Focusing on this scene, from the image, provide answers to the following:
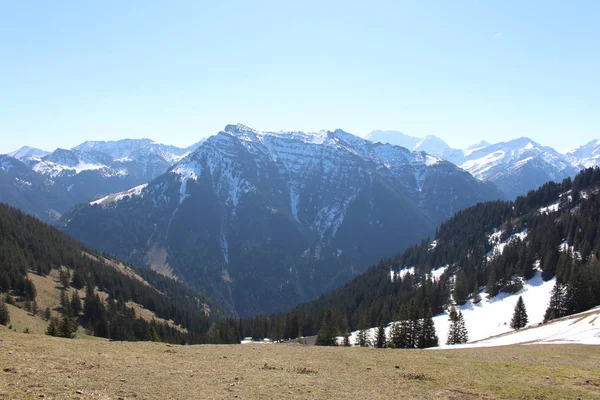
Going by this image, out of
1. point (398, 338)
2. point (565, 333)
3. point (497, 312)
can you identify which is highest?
point (565, 333)

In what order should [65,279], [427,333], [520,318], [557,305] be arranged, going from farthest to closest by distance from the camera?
[65,279]
[520,318]
[557,305]
[427,333]

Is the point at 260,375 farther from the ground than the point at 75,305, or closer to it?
→ farther from the ground

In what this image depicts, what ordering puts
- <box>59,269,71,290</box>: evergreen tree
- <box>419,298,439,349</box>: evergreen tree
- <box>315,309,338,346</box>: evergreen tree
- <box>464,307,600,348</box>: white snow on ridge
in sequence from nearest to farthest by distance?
<box>464,307,600,348</box>: white snow on ridge
<box>419,298,439,349</box>: evergreen tree
<box>315,309,338,346</box>: evergreen tree
<box>59,269,71,290</box>: evergreen tree

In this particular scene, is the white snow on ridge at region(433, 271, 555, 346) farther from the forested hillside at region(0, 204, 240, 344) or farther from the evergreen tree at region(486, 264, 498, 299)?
the forested hillside at region(0, 204, 240, 344)

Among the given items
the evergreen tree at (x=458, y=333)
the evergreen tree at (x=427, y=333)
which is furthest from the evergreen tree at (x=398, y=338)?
the evergreen tree at (x=458, y=333)

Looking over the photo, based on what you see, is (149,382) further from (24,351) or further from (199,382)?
(24,351)

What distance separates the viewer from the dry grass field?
2433 centimetres

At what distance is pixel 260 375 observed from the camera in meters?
30.4

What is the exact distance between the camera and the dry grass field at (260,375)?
2433 cm

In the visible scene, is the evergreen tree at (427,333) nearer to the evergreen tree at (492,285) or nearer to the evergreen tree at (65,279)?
the evergreen tree at (492,285)

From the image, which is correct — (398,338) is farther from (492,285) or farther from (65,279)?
(65,279)

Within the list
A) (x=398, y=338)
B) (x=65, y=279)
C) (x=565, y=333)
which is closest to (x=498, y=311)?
(x=398, y=338)

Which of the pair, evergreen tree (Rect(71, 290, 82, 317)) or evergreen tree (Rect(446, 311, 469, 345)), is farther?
evergreen tree (Rect(71, 290, 82, 317))

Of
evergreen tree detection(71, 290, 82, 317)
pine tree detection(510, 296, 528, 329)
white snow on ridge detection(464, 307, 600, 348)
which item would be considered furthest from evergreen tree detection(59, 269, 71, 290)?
pine tree detection(510, 296, 528, 329)
